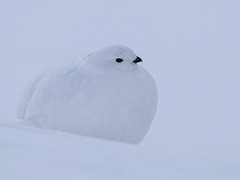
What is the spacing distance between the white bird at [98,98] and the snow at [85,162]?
0.86 metres

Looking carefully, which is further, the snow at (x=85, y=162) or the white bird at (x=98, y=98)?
the white bird at (x=98, y=98)

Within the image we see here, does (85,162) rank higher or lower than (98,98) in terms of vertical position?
lower

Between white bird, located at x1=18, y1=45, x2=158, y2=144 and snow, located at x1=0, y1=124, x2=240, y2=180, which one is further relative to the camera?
white bird, located at x1=18, y1=45, x2=158, y2=144

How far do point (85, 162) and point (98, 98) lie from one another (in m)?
1.20

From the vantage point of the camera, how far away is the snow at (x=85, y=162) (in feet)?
3.63

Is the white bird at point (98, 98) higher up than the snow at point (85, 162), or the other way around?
the white bird at point (98, 98)

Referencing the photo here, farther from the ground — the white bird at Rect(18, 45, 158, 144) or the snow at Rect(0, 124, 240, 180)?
the white bird at Rect(18, 45, 158, 144)

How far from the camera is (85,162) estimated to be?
48.8 inches

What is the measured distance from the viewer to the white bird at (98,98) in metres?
2.44

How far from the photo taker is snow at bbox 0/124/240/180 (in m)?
1.11

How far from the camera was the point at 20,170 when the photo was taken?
107 centimetres

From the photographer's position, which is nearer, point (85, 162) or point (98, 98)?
point (85, 162)

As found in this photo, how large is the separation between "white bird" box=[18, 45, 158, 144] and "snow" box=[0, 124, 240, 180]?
86 centimetres

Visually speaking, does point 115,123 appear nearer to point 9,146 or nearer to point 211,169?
point 211,169
